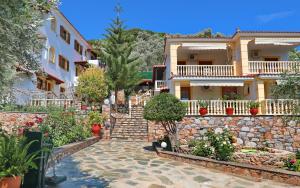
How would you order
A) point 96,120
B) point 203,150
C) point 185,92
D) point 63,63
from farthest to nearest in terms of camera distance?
1. point 63,63
2. point 185,92
3. point 96,120
4. point 203,150

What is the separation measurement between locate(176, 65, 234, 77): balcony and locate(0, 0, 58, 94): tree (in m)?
19.2

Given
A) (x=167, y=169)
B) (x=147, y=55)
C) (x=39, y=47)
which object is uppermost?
(x=147, y=55)

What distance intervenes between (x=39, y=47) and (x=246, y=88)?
2233 centimetres

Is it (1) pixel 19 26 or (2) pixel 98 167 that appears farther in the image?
(2) pixel 98 167

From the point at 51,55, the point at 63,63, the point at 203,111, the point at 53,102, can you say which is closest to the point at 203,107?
the point at 203,111

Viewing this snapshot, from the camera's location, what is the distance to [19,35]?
172 inches

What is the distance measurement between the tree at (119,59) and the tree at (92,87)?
91 cm

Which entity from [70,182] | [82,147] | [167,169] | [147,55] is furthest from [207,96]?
[147,55]

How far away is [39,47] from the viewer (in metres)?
4.83

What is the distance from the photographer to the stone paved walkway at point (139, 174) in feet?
25.7

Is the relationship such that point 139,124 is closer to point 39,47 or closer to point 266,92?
point 266,92

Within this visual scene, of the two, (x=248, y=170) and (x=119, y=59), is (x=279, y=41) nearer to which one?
(x=119, y=59)

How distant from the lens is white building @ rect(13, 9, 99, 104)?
997 inches

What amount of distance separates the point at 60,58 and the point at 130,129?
1414 centimetres
